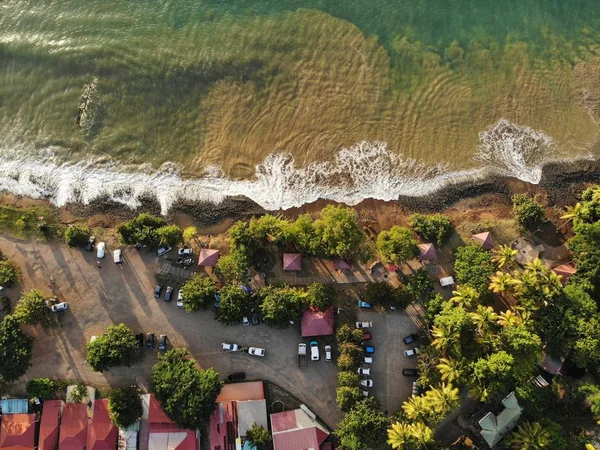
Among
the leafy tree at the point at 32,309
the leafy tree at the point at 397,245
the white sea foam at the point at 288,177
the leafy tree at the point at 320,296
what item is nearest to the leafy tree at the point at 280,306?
the leafy tree at the point at 320,296

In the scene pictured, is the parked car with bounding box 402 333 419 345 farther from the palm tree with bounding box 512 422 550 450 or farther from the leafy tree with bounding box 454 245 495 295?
A: the palm tree with bounding box 512 422 550 450

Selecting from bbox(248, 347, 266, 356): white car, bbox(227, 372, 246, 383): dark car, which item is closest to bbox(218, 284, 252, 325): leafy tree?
A: bbox(248, 347, 266, 356): white car

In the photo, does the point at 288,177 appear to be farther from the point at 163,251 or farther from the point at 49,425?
the point at 49,425

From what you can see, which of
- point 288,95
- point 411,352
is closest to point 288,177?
point 288,95

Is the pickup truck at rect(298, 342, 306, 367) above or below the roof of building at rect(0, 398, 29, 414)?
above

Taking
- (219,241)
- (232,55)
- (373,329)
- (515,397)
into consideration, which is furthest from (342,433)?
(232,55)

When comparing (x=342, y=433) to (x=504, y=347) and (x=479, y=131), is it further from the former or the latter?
(x=479, y=131)
